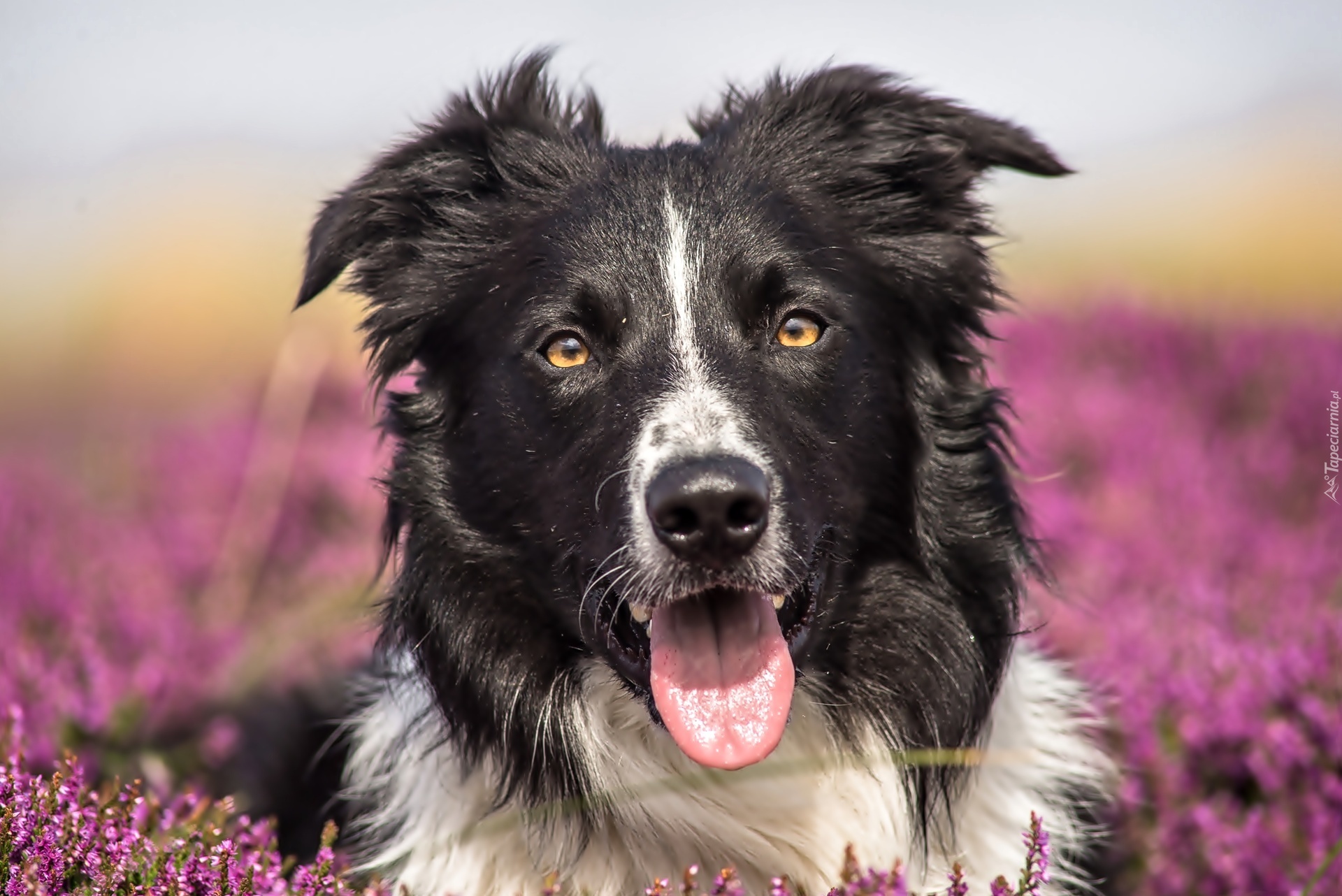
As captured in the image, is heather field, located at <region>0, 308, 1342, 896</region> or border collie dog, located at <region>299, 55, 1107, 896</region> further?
heather field, located at <region>0, 308, 1342, 896</region>

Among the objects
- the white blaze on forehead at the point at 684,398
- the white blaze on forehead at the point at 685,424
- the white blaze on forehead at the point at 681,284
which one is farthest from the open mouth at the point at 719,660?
the white blaze on forehead at the point at 681,284

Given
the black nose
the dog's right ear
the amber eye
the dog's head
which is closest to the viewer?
the black nose

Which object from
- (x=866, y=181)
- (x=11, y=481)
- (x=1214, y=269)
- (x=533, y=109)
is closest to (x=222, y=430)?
(x=11, y=481)

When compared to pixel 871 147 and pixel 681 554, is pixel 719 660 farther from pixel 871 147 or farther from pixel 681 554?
pixel 871 147

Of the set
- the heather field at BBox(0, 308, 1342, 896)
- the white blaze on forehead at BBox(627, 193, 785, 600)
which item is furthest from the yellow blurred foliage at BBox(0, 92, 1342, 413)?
the white blaze on forehead at BBox(627, 193, 785, 600)

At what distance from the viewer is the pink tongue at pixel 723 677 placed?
266 centimetres

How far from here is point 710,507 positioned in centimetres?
250

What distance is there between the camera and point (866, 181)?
3.40m

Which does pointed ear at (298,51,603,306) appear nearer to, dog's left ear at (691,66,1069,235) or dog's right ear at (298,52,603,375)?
dog's right ear at (298,52,603,375)

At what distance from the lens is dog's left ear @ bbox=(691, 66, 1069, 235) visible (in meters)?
3.33

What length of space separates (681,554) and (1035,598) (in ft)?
7.30

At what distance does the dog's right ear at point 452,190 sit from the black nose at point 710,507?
1.23 m

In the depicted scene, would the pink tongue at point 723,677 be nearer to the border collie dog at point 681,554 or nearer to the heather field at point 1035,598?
the border collie dog at point 681,554

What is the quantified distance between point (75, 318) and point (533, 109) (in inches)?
532
